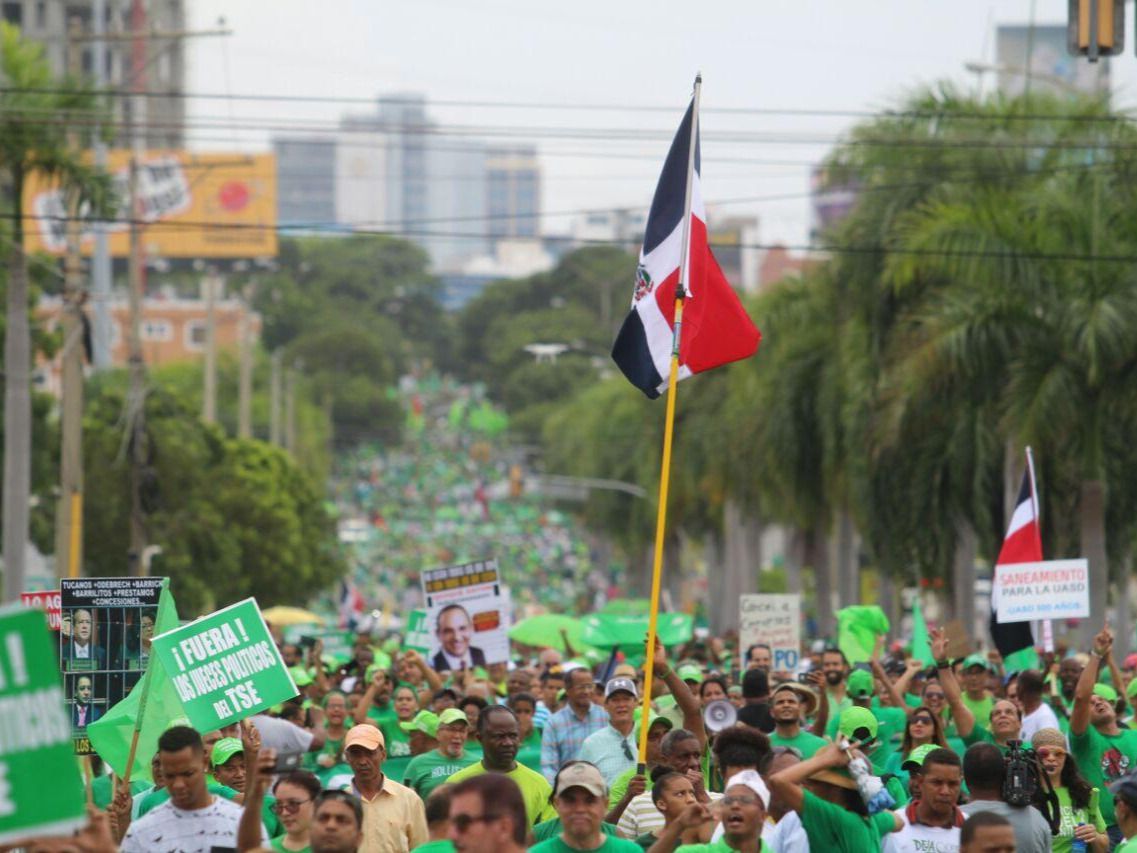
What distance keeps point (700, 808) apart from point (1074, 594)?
10.6 meters

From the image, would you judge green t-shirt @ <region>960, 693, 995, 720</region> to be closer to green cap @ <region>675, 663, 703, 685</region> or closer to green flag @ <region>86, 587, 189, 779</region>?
green cap @ <region>675, 663, 703, 685</region>

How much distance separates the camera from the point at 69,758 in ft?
21.3

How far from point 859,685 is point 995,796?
5669 mm

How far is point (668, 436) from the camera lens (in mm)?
10727

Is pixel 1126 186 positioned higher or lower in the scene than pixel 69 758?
higher

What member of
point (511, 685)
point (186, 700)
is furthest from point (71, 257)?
point (186, 700)

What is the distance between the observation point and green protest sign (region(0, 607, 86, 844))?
21.1ft

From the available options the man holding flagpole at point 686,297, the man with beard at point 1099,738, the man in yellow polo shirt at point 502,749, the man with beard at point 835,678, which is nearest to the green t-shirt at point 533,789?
the man in yellow polo shirt at point 502,749

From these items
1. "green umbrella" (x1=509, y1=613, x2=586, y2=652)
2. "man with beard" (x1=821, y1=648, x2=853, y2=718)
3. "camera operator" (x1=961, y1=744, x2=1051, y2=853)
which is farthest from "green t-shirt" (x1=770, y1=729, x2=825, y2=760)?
"green umbrella" (x1=509, y1=613, x2=586, y2=652)

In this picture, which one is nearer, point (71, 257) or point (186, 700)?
point (186, 700)

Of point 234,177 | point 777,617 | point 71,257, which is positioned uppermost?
point 234,177

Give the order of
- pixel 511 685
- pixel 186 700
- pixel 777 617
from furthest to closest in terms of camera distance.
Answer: pixel 777 617, pixel 511 685, pixel 186 700

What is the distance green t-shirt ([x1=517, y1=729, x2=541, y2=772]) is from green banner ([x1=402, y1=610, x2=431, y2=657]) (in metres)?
5.74

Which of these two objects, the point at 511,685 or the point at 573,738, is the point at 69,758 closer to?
the point at 573,738
